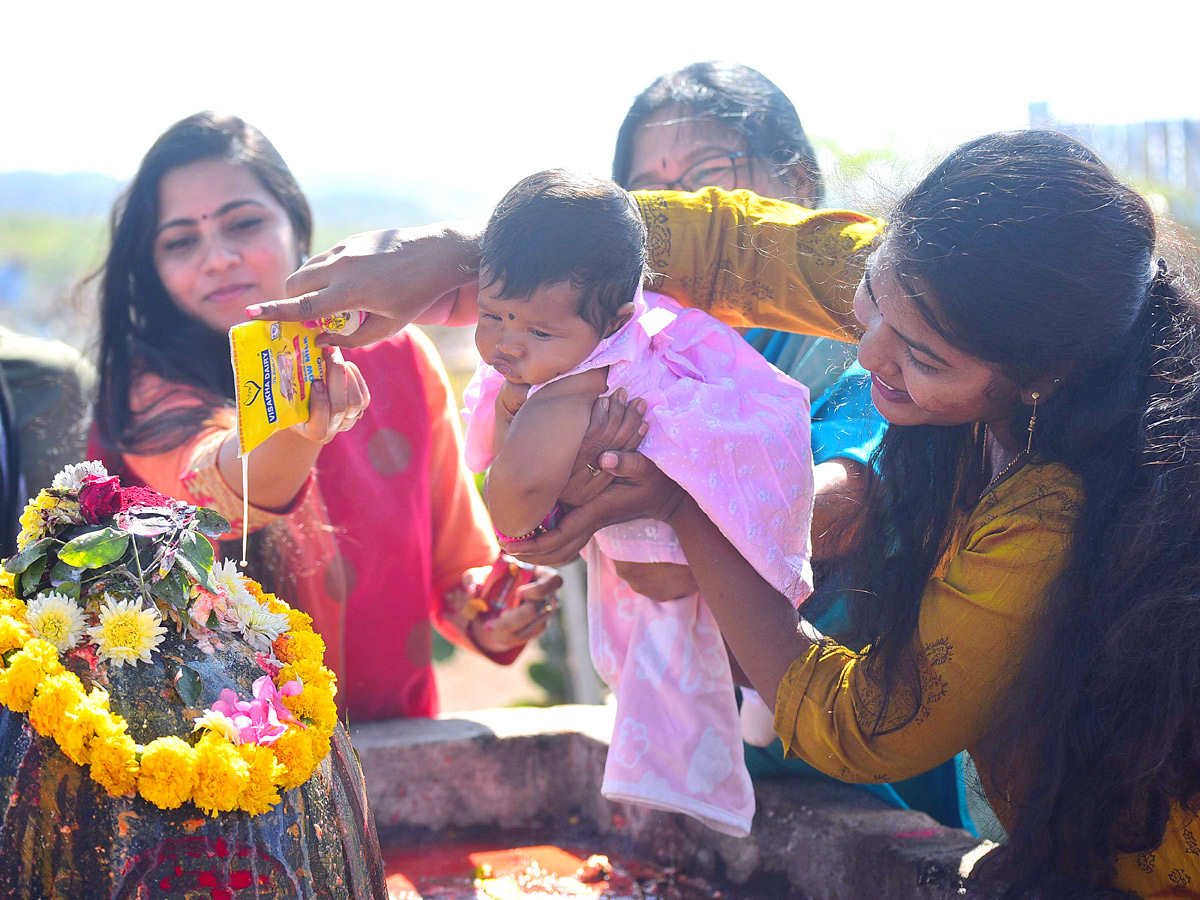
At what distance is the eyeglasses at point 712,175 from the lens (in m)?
2.90

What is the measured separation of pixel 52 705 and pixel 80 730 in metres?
0.06

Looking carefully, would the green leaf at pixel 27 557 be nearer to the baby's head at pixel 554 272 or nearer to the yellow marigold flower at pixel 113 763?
the yellow marigold flower at pixel 113 763

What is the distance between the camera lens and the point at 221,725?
1604mm

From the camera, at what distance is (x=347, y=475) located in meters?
3.36

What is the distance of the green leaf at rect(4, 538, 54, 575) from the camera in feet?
5.50

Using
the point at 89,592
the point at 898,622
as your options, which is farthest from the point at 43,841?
the point at 898,622

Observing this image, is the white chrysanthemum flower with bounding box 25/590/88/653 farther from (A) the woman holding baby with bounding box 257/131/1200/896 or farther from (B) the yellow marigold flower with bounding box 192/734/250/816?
(A) the woman holding baby with bounding box 257/131/1200/896

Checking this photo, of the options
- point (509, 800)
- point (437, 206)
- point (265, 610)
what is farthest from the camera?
point (437, 206)

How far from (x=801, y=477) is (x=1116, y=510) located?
0.64 meters

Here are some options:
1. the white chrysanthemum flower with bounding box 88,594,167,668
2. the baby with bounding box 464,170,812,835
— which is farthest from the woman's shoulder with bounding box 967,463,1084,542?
the white chrysanthemum flower with bounding box 88,594,167,668

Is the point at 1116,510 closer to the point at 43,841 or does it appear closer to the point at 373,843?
the point at 373,843

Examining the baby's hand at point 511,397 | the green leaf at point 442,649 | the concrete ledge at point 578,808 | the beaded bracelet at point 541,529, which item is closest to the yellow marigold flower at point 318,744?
the beaded bracelet at point 541,529

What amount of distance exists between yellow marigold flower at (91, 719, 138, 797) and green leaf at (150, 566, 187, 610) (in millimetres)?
215

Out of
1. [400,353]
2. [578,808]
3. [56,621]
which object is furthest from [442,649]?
[56,621]
